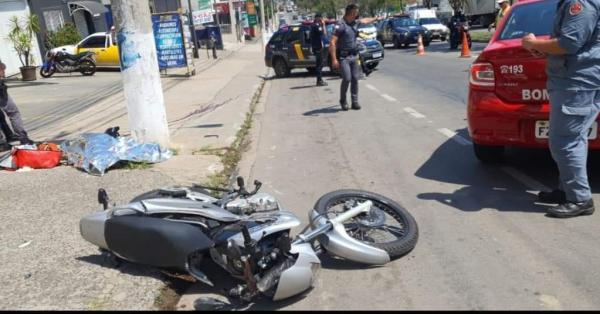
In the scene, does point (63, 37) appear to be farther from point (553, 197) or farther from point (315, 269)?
point (315, 269)

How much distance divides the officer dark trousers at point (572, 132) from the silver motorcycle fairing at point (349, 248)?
171 cm

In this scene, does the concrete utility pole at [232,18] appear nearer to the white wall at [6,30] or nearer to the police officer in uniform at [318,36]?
the white wall at [6,30]

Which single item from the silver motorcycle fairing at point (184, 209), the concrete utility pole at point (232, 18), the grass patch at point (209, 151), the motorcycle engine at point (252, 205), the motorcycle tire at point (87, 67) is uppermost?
the silver motorcycle fairing at point (184, 209)

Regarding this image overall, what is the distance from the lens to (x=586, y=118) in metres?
4.40

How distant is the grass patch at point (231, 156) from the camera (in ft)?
20.8

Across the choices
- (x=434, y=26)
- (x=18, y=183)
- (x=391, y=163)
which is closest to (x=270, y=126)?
(x=391, y=163)

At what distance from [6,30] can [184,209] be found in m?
23.1

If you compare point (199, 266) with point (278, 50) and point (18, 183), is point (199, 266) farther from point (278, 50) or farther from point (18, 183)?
point (278, 50)

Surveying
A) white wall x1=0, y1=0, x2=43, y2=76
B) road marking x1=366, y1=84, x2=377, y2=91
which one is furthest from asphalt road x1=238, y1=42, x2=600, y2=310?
white wall x1=0, y1=0, x2=43, y2=76

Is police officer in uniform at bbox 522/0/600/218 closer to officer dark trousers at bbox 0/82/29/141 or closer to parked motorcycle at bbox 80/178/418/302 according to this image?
parked motorcycle at bbox 80/178/418/302

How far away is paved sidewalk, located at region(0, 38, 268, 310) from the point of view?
359 centimetres

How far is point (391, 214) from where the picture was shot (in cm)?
444

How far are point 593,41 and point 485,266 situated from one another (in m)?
1.92

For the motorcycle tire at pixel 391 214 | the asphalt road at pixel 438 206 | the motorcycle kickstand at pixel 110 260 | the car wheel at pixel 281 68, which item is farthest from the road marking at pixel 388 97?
the motorcycle kickstand at pixel 110 260
